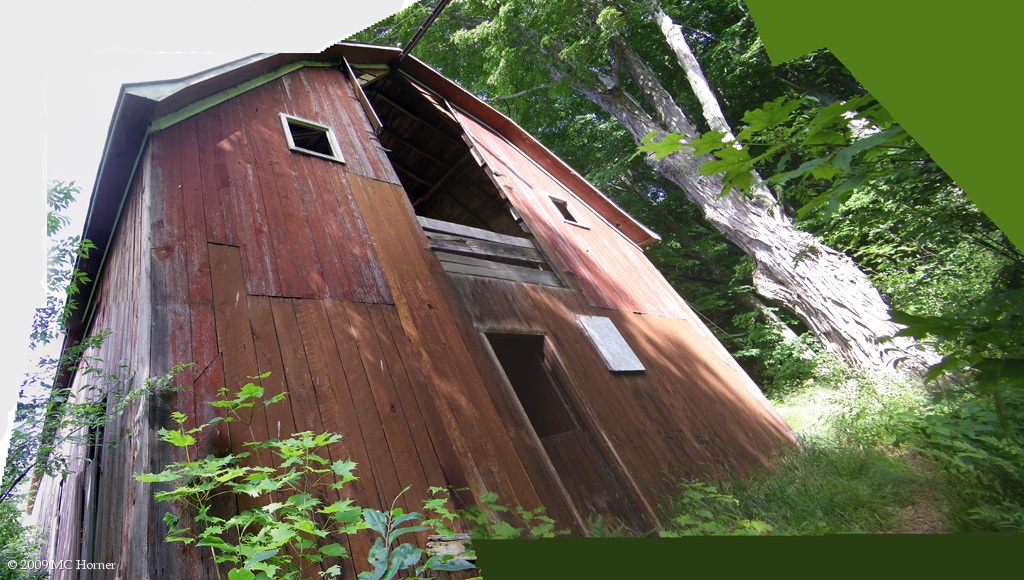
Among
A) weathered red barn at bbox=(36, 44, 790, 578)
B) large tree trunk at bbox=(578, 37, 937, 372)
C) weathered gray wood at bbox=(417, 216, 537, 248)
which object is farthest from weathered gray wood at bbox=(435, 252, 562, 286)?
large tree trunk at bbox=(578, 37, 937, 372)

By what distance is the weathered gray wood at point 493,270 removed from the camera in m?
5.21

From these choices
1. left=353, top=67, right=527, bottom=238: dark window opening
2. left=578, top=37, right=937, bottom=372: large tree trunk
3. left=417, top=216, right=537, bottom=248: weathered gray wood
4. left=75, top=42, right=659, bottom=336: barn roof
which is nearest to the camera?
left=75, top=42, right=659, bottom=336: barn roof

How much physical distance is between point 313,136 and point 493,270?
2.90 m

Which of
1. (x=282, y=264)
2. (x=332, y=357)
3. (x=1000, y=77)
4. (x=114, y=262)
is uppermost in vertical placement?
(x=114, y=262)

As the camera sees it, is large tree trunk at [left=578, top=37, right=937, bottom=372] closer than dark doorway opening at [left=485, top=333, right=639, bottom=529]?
No

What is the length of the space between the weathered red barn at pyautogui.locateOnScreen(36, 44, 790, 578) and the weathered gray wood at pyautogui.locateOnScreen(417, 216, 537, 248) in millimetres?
38

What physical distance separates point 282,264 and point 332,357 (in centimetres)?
99

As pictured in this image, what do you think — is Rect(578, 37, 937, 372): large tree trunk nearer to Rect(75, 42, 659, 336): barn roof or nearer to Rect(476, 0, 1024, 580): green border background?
Rect(476, 0, 1024, 580): green border background

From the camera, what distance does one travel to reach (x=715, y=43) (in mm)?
13703

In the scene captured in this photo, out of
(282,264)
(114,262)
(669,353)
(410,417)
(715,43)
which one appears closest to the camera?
(410,417)

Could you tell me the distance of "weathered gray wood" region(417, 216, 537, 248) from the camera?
211 inches

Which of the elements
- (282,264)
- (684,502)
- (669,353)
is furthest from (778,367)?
(282,264)

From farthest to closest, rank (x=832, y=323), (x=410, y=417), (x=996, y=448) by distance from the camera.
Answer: (x=832, y=323) → (x=410, y=417) → (x=996, y=448)

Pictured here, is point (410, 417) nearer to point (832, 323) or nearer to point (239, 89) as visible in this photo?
point (239, 89)
